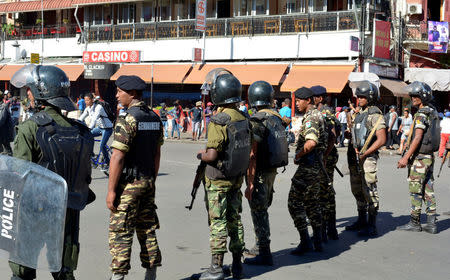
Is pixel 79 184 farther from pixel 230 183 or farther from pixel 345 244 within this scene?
pixel 345 244

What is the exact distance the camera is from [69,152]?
4105mm

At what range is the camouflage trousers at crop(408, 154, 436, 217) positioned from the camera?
7820 mm

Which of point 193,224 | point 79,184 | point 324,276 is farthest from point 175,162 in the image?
point 79,184

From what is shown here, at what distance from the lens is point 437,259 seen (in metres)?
6.61

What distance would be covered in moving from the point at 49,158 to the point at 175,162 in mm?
11875

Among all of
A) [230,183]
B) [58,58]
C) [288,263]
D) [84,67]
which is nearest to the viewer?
[230,183]

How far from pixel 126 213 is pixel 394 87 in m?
22.7

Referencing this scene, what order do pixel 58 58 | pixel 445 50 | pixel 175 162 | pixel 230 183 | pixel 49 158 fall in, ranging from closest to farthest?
pixel 49 158 < pixel 230 183 < pixel 175 162 < pixel 445 50 < pixel 58 58

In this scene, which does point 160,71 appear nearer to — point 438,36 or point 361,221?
point 438,36

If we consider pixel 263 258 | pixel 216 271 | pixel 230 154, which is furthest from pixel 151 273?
pixel 263 258

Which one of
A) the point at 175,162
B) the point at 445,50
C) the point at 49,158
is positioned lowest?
the point at 175,162

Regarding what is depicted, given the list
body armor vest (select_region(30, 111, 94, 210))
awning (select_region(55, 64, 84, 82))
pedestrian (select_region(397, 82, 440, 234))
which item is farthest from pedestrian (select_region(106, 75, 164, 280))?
awning (select_region(55, 64, 84, 82))

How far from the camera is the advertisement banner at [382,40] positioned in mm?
25734

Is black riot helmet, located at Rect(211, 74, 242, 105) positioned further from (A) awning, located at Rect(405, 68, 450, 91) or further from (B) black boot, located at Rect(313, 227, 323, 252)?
(A) awning, located at Rect(405, 68, 450, 91)
